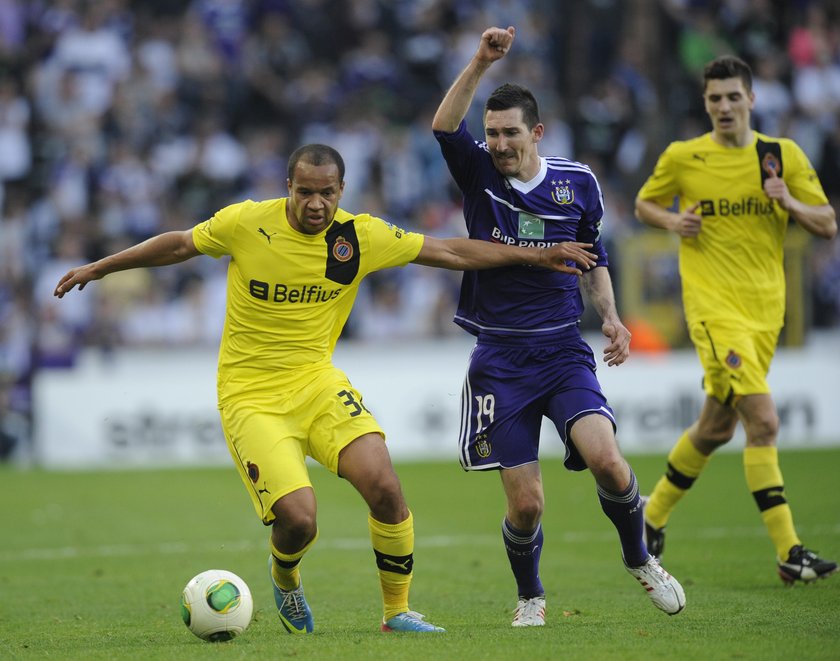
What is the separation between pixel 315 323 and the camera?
7121 millimetres

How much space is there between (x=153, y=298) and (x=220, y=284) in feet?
3.11

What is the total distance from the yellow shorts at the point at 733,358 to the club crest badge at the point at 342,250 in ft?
8.79

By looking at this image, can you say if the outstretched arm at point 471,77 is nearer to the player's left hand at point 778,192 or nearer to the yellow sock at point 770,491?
the player's left hand at point 778,192

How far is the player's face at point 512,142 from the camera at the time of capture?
7.01 m

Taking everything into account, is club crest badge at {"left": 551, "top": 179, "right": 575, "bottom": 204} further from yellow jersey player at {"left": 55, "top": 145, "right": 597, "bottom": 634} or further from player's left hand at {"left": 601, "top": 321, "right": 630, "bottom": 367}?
player's left hand at {"left": 601, "top": 321, "right": 630, "bottom": 367}

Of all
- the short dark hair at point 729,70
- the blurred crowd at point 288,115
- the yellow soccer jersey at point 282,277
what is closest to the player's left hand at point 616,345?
the yellow soccer jersey at point 282,277

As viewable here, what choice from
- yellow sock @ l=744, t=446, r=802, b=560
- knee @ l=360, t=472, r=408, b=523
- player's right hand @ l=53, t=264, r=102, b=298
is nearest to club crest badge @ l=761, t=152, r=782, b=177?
yellow sock @ l=744, t=446, r=802, b=560

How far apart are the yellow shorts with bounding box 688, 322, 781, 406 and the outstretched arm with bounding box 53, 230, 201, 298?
11.4ft

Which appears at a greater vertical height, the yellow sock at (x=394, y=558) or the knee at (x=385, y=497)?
the knee at (x=385, y=497)

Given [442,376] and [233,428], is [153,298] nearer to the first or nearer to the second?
[442,376]

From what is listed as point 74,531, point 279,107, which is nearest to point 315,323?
point 74,531

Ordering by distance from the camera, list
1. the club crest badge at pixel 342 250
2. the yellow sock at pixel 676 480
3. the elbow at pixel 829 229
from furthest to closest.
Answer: the yellow sock at pixel 676 480
the elbow at pixel 829 229
the club crest badge at pixel 342 250

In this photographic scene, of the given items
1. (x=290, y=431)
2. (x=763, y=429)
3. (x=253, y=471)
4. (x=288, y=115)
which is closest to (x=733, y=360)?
(x=763, y=429)

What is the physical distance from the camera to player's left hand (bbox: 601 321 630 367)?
6840 millimetres
